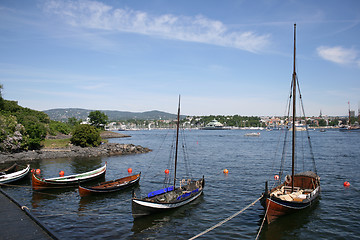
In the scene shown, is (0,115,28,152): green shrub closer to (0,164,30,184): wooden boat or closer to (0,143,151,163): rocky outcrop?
(0,143,151,163): rocky outcrop

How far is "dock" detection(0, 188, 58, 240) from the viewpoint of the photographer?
603 inches

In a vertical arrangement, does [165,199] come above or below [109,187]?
above

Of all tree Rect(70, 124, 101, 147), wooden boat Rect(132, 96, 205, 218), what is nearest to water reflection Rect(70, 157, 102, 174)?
tree Rect(70, 124, 101, 147)

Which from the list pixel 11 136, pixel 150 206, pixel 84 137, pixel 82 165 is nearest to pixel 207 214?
pixel 150 206

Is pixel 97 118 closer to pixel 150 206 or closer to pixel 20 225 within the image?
pixel 150 206

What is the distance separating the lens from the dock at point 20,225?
50.2ft

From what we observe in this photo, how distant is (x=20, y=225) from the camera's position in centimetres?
1708

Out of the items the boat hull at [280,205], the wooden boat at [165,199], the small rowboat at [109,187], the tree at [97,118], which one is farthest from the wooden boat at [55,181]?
the tree at [97,118]

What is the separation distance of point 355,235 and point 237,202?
11.0m

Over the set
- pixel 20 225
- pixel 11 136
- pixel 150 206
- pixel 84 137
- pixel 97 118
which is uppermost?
pixel 97 118

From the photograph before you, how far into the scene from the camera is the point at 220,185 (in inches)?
1437

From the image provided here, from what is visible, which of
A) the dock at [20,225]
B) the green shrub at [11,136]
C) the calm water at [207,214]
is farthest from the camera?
the green shrub at [11,136]

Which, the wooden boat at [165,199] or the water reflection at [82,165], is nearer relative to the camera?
the wooden boat at [165,199]

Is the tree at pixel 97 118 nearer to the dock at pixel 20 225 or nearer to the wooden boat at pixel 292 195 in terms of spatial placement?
the dock at pixel 20 225
